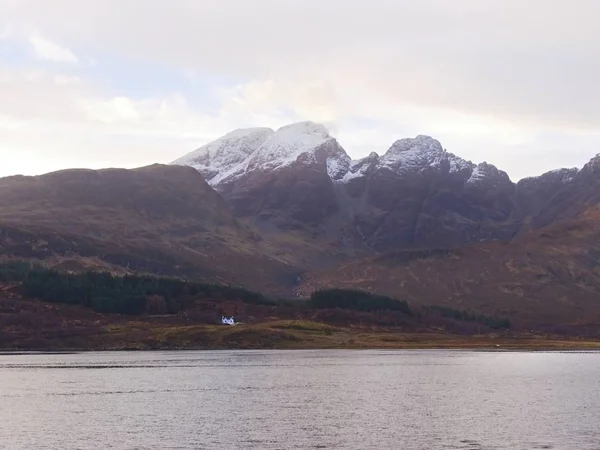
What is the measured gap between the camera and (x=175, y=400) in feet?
424

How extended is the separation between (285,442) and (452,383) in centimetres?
7041

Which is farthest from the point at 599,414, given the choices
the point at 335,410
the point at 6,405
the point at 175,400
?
the point at 6,405

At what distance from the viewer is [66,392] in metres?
142

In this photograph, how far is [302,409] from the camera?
385ft

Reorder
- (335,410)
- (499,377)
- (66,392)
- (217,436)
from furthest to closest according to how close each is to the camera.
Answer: (499,377) < (66,392) < (335,410) < (217,436)

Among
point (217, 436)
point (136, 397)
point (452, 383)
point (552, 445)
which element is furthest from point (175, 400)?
point (552, 445)

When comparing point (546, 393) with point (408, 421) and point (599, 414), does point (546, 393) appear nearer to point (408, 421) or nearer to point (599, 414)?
→ point (599, 414)

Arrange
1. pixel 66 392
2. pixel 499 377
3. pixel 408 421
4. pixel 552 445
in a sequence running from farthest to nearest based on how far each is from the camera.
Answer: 1. pixel 499 377
2. pixel 66 392
3. pixel 408 421
4. pixel 552 445

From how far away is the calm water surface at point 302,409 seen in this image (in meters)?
90.2

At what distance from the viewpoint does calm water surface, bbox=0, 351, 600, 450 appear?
9025 cm

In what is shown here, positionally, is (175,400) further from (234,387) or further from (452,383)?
(452,383)

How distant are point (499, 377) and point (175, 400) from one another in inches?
2558

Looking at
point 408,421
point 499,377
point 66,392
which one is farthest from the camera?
point 499,377

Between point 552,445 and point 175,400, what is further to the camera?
point 175,400
